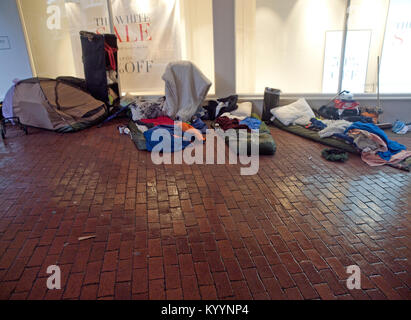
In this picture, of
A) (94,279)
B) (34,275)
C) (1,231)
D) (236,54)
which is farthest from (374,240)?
(236,54)

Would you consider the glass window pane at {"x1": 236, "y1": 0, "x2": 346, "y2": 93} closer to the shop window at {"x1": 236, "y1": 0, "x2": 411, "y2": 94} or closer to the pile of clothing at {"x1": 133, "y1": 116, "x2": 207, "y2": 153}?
the shop window at {"x1": 236, "y1": 0, "x2": 411, "y2": 94}

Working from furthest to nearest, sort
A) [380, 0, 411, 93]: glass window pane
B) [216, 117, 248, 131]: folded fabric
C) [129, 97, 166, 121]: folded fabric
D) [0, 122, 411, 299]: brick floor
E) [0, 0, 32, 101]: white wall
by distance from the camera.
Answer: [0, 0, 32, 101]: white wall
[129, 97, 166, 121]: folded fabric
[380, 0, 411, 93]: glass window pane
[216, 117, 248, 131]: folded fabric
[0, 122, 411, 299]: brick floor

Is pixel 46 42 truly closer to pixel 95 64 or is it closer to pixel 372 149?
pixel 95 64

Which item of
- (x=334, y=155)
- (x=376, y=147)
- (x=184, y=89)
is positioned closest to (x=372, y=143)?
(x=376, y=147)

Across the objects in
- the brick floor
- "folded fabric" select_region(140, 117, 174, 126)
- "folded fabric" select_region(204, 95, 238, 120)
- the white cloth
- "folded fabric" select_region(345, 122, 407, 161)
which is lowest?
the brick floor

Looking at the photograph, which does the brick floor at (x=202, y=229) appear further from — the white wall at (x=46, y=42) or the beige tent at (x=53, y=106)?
the white wall at (x=46, y=42)

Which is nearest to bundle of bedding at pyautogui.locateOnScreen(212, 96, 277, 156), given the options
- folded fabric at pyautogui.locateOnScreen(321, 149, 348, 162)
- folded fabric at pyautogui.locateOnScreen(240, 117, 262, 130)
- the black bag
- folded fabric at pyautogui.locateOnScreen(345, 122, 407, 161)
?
folded fabric at pyautogui.locateOnScreen(240, 117, 262, 130)

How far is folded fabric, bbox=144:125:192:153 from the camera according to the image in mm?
4332

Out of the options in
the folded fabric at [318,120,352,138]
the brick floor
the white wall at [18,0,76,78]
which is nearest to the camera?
the brick floor

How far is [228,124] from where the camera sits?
16.7 ft

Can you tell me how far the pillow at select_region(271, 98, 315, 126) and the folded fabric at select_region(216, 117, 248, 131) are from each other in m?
0.84

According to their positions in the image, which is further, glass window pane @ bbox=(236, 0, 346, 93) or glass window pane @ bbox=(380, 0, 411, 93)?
glass window pane @ bbox=(236, 0, 346, 93)

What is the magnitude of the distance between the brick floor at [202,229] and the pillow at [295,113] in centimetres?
139
